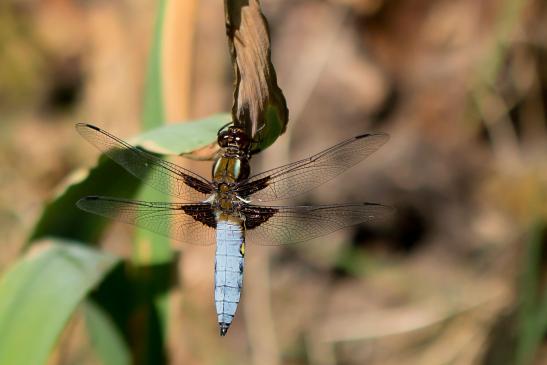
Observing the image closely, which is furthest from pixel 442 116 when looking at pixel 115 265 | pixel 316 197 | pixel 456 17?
pixel 115 265

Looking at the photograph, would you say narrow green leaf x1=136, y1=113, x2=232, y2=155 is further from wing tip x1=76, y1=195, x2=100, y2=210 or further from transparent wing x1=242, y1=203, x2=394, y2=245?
transparent wing x1=242, y1=203, x2=394, y2=245

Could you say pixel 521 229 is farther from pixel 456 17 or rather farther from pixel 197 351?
pixel 197 351

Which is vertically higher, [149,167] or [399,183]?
[399,183]

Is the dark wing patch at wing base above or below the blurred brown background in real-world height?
below


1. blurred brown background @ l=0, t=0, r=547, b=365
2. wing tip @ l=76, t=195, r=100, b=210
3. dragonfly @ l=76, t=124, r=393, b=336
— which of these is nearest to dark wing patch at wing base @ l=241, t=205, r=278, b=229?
dragonfly @ l=76, t=124, r=393, b=336

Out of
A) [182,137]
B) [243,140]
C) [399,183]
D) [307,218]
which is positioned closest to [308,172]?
[307,218]

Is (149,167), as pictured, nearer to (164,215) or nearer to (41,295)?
(164,215)

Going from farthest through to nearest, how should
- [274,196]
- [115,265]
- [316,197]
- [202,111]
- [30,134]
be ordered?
[30,134] → [202,111] → [316,197] → [274,196] → [115,265]
